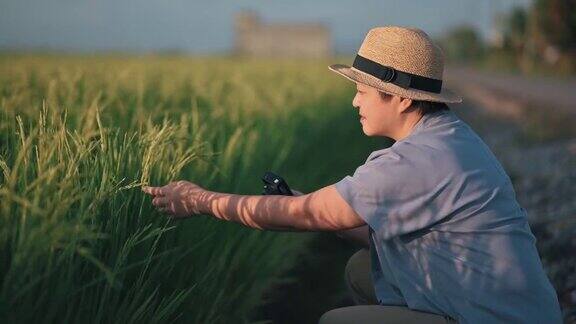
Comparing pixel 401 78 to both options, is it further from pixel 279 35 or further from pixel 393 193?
pixel 279 35

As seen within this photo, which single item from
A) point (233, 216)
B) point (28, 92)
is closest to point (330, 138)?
point (28, 92)

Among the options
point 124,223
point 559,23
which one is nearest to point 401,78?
point 124,223

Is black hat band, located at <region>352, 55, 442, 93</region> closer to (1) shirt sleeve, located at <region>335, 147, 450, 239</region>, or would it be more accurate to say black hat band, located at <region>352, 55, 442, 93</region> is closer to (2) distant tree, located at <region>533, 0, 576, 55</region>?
(1) shirt sleeve, located at <region>335, 147, 450, 239</region>

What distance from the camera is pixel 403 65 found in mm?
2127

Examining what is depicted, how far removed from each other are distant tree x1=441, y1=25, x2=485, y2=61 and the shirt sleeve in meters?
87.2

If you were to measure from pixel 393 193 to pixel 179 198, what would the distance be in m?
0.60

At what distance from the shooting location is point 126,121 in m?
3.46

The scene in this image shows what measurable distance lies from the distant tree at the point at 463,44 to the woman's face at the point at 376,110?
3425 inches

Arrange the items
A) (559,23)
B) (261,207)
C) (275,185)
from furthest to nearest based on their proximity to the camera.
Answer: (559,23), (275,185), (261,207)

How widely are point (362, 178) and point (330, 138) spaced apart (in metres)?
3.72

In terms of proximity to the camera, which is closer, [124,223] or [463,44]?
[124,223]

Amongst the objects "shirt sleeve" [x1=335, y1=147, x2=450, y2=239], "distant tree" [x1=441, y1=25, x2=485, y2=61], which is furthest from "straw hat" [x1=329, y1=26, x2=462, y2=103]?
"distant tree" [x1=441, y1=25, x2=485, y2=61]

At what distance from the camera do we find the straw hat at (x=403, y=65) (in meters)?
2.10

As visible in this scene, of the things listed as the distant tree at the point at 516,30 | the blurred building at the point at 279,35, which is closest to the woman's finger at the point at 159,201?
the distant tree at the point at 516,30
